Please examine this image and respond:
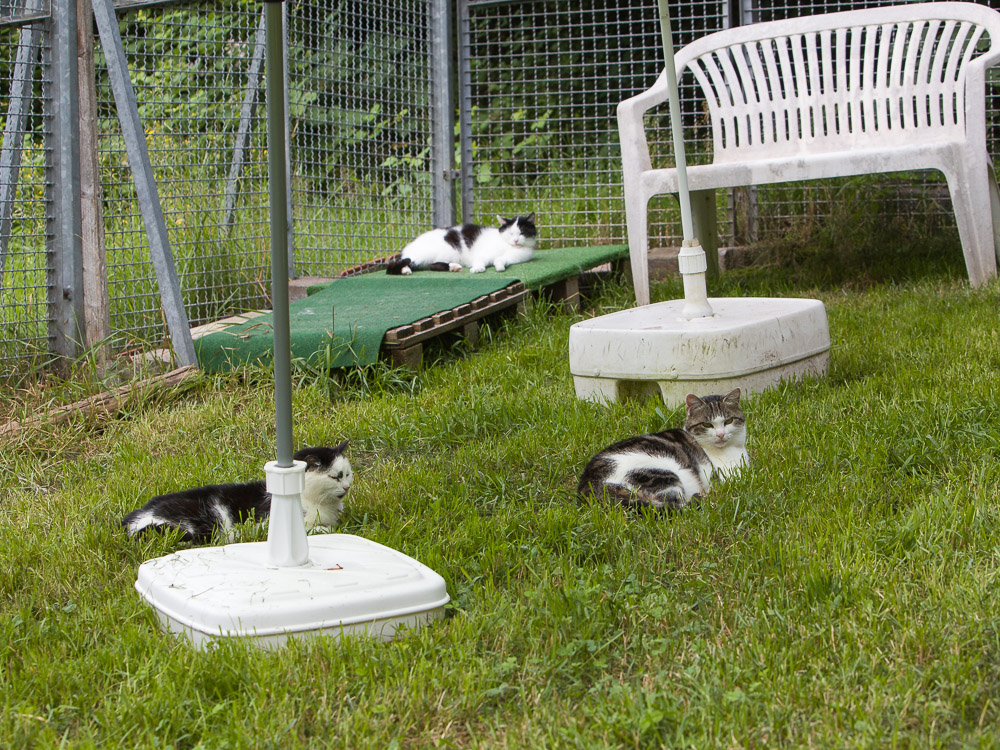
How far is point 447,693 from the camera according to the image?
62.1 inches

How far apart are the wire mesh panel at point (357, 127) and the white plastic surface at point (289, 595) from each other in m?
3.81

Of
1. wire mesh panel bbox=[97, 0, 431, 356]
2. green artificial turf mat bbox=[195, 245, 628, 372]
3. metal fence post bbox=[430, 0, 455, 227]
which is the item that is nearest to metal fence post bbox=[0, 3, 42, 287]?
wire mesh panel bbox=[97, 0, 431, 356]

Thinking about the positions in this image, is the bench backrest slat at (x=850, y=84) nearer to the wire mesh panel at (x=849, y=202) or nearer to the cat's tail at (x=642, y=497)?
the wire mesh panel at (x=849, y=202)

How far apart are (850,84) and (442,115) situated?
8.87 ft

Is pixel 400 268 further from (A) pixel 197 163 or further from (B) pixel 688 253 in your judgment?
(B) pixel 688 253

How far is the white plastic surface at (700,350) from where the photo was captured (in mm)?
3168

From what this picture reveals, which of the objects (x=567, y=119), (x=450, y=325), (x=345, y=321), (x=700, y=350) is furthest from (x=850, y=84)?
(x=345, y=321)

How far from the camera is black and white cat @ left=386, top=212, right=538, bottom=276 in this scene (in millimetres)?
Answer: 5895

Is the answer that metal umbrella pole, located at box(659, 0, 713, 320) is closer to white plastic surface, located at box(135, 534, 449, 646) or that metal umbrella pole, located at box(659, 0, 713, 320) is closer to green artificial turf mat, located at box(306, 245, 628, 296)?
green artificial turf mat, located at box(306, 245, 628, 296)

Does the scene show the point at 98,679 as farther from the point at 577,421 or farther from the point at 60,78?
the point at 60,78

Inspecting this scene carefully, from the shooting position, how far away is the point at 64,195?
12.9 ft

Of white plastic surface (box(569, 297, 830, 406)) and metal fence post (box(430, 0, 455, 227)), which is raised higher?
metal fence post (box(430, 0, 455, 227))

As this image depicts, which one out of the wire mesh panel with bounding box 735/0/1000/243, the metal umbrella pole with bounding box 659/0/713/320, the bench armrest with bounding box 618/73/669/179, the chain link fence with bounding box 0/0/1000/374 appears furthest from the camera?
the wire mesh panel with bounding box 735/0/1000/243

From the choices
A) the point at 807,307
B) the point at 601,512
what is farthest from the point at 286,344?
the point at 807,307
